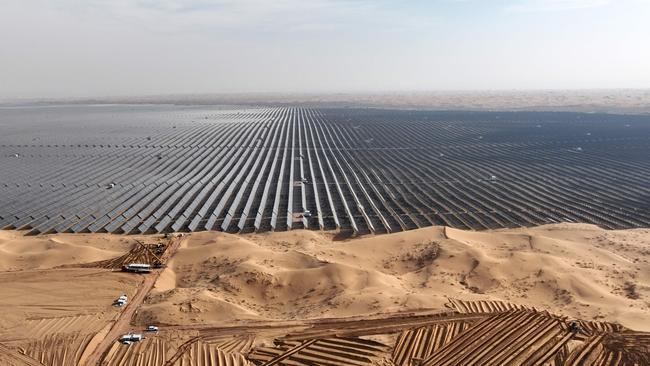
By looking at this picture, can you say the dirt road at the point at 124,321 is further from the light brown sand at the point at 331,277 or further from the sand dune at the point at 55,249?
the sand dune at the point at 55,249

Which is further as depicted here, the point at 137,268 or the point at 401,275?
the point at 401,275

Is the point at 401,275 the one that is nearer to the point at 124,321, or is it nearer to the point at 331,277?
the point at 331,277

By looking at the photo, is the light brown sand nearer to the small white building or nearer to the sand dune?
the sand dune

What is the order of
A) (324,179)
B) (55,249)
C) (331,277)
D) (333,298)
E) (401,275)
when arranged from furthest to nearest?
(324,179), (55,249), (401,275), (331,277), (333,298)

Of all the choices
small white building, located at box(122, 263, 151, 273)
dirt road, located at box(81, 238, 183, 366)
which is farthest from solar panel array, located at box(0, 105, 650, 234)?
dirt road, located at box(81, 238, 183, 366)

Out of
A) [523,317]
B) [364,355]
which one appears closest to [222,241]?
[364,355]

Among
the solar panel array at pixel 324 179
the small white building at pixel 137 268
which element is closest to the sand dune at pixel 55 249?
the solar panel array at pixel 324 179

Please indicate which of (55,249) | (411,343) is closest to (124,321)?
(55,249)
